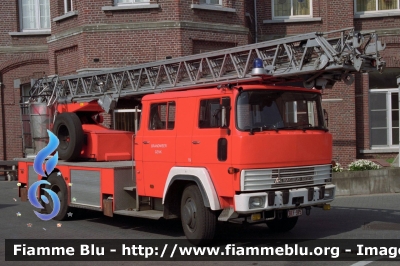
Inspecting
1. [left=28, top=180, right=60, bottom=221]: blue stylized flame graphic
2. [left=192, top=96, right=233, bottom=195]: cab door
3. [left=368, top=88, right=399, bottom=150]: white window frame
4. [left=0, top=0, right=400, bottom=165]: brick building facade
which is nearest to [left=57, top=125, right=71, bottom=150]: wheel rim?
[left=28, top=180, right=60, bottom=221]: blue stylized flame graphic

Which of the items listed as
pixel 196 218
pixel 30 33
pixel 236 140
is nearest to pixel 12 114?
pixel 30 33

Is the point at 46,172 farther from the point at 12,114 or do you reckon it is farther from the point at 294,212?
the point at 12,114

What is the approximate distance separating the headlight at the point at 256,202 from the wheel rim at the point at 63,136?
16.9 ft

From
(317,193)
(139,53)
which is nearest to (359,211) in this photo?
(317,193)

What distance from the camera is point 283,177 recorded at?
9219 mm

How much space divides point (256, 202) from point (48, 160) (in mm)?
5553

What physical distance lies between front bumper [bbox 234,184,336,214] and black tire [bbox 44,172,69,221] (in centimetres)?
482

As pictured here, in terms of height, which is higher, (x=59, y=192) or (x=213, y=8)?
(x=213, y=8)

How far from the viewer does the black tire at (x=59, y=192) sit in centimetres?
1233

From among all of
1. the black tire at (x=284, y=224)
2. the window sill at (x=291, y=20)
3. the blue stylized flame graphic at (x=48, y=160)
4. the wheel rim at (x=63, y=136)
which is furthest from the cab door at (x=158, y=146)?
the window sill at (x=291, y=20)

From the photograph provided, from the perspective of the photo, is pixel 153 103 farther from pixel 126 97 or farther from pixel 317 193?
pixel 317 193

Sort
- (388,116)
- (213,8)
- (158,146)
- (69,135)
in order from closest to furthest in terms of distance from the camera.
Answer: (158,146) → (69,135) → (213,8) → (388,116)

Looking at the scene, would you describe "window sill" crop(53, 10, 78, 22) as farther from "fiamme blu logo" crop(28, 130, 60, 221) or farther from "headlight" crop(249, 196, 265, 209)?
"headlight" crop(249, 196, 265, 209)

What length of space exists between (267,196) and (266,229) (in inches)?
99.6
